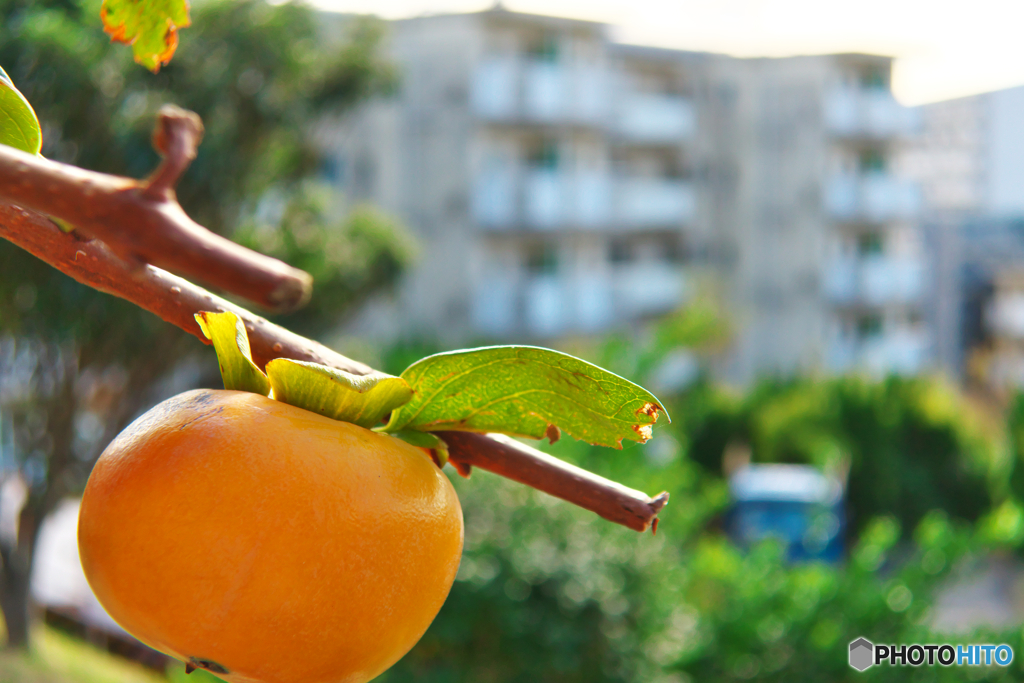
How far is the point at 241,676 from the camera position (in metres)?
0.27

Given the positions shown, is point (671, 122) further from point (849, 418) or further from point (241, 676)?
point (241, 676)

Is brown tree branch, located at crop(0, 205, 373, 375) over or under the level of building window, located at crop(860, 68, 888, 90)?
under

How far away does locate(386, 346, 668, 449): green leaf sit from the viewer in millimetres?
265

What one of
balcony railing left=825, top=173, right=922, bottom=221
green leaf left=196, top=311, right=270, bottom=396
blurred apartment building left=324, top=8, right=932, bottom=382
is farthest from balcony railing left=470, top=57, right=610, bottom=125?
green leaf left=196, top=311, right=270, bottom=396

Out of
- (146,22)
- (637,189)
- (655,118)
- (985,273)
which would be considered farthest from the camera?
(985,273)

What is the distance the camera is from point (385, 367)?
18.7 ft

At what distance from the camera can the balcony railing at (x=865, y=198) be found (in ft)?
48.9

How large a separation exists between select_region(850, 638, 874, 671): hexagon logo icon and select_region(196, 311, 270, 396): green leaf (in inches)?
125

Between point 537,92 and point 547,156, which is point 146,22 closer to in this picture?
point 537,92

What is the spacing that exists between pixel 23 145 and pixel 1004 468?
1002 centimetres

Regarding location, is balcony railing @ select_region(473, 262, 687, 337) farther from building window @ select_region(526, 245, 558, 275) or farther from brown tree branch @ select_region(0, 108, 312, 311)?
brown tree branch @ select_region(0, 108, 312, 311)

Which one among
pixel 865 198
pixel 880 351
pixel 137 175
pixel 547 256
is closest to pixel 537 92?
pixel 547 256

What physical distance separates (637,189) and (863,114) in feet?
14.9

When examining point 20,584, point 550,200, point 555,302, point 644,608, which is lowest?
point 20,584
